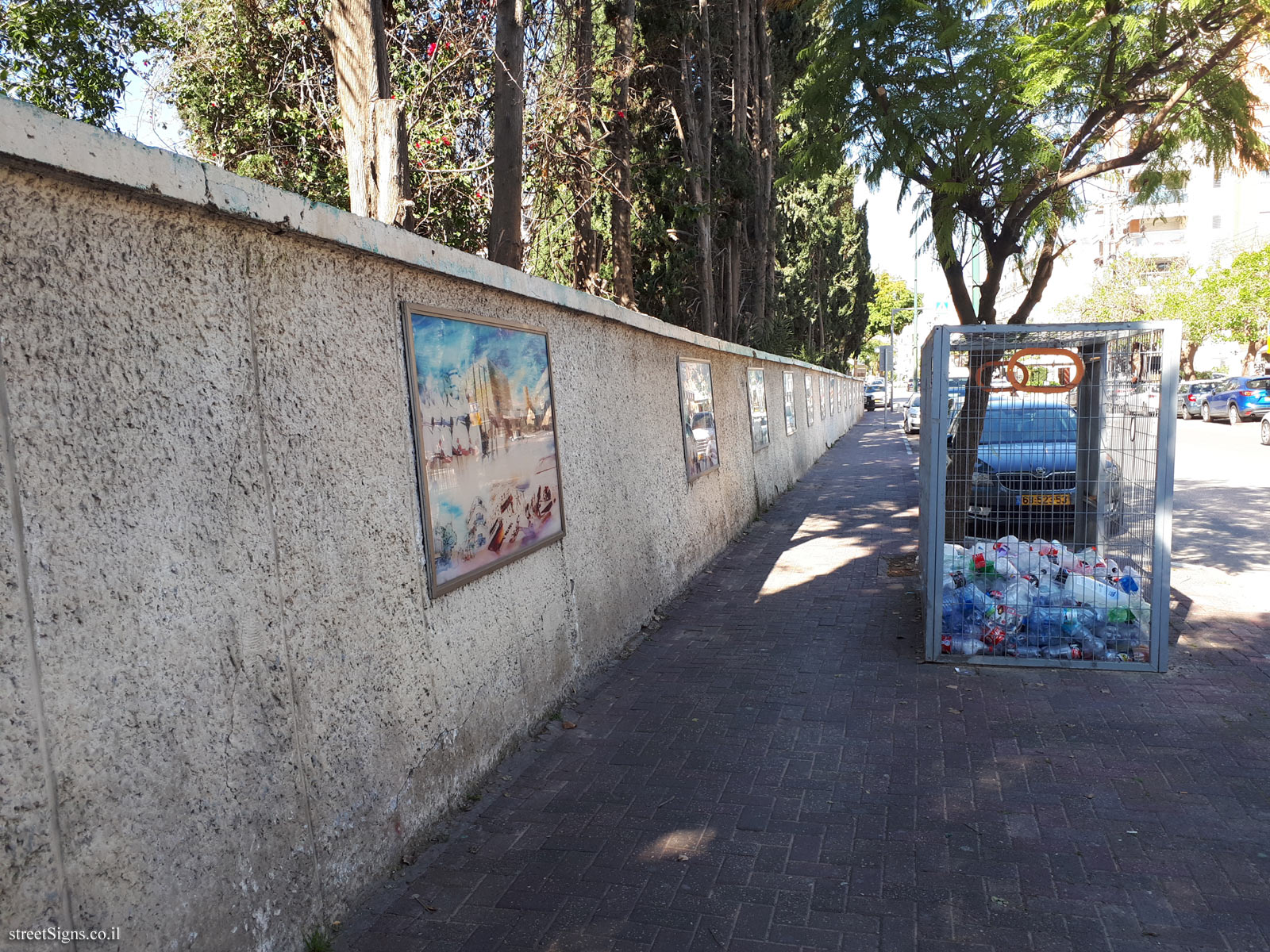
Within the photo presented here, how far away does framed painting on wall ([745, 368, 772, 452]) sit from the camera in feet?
40.4

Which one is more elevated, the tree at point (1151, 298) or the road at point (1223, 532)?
the tree at point (1151, 298)

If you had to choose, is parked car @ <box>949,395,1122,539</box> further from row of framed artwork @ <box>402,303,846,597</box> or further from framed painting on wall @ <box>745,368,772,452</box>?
framed painting on wall @ <box>745,368,772,452</box>

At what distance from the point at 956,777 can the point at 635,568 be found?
2.97 m

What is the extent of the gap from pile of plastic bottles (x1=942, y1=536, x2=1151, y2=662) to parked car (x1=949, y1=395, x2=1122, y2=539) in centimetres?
19

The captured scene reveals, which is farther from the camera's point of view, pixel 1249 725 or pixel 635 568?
pixel 635 568

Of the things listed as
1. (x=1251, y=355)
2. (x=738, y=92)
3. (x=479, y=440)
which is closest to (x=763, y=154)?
(x=738, y=92)

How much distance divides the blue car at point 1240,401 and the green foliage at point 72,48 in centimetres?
2718

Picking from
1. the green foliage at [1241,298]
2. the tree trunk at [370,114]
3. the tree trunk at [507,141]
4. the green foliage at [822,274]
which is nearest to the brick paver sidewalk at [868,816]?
the tree trunk at [370,114]

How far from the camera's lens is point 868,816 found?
3.68m

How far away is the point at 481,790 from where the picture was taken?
13.0 feet

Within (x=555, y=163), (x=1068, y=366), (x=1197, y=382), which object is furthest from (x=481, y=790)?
(x=1197, y=382)

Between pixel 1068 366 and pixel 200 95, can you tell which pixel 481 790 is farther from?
pixel 200 95

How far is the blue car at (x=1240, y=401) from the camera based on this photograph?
26.1 m

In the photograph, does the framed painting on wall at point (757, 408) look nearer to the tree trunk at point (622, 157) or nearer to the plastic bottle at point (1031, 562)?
the tree trunk at point (622, 157)
